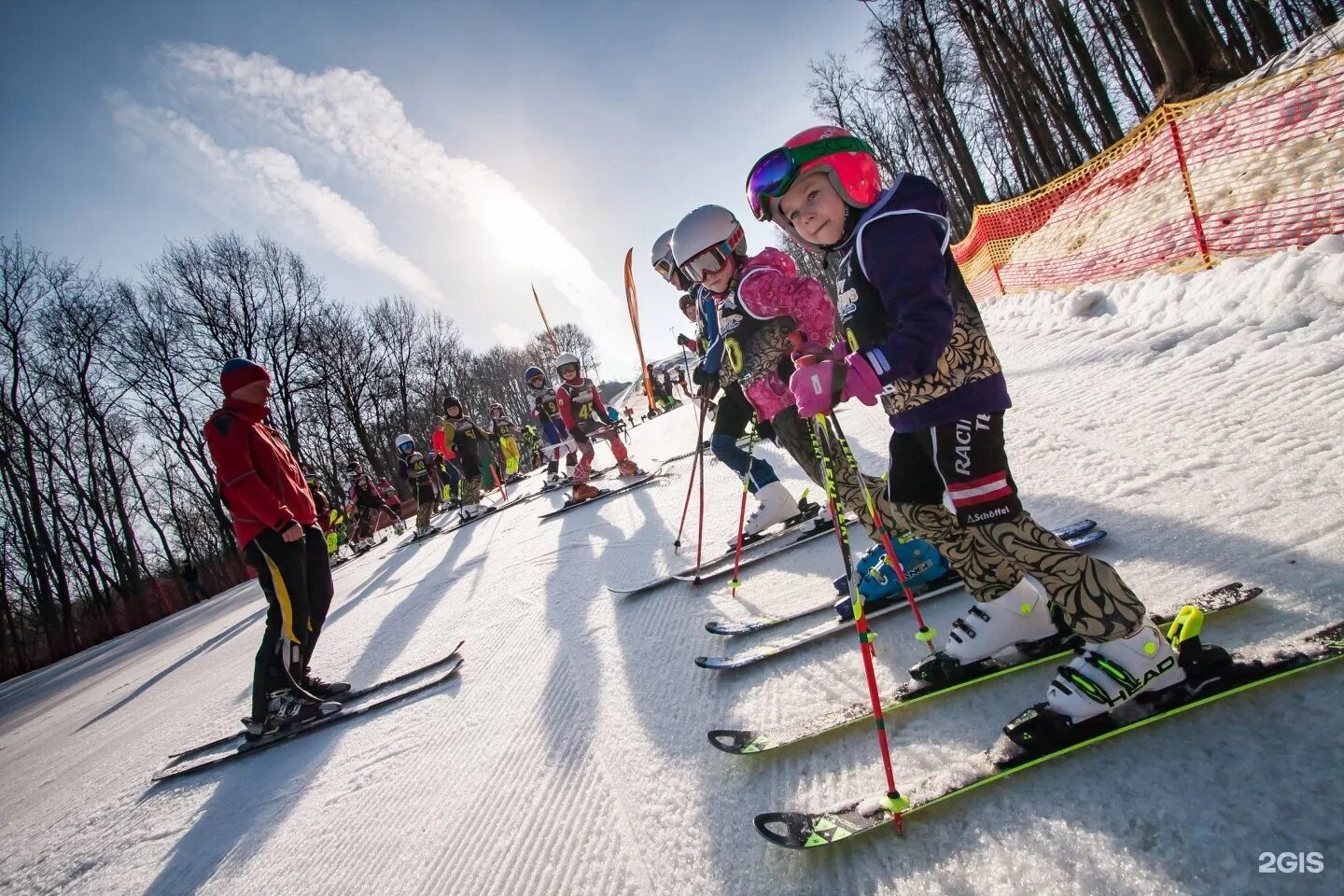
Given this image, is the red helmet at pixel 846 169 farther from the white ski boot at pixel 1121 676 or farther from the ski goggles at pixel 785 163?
the white ski boot at pixel 1121 676

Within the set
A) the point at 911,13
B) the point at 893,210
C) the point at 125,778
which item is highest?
the point at 911,13

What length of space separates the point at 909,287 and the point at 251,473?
3544mm

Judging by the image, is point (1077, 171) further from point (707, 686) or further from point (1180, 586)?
point (707, 686)

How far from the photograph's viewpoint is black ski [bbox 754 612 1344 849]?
4.67 feet

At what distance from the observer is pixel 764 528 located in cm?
428

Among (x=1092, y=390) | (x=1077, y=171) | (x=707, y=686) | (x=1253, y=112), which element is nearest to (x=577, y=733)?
(x=707, y=686)

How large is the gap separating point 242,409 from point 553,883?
10.5ft

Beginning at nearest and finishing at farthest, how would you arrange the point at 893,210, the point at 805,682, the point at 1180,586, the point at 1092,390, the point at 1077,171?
the point at 893,210 < the point at 1180,586 < the point at 805,682 < the point at 1092,390 < the point at 1077,171

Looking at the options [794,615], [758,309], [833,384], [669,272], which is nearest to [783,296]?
[758,309]

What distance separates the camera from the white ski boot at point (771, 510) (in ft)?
14.0

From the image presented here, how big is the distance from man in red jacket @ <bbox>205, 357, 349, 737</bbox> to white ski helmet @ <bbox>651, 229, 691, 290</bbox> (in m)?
2.71

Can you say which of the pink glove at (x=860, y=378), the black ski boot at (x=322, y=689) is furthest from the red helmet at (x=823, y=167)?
the black ski boot at (x=322, y=689)

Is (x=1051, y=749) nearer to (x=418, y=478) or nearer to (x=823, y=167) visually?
(x=823, y=167)

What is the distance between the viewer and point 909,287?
1561 mm
